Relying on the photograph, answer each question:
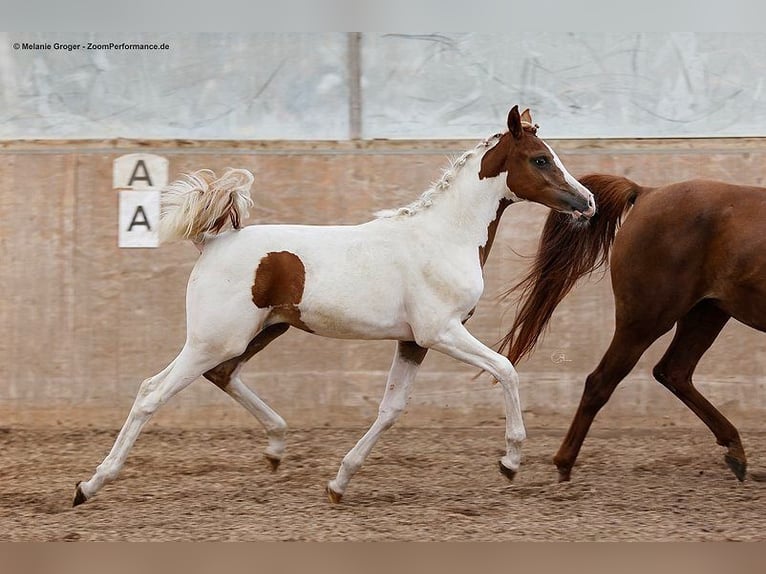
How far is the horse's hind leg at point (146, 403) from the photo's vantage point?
4.27 meters

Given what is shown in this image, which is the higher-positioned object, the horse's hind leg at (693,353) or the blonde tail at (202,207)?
the blonde tail at (202,207)

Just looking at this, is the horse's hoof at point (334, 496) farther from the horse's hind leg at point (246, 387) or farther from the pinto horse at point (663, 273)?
the pinto horse at point (663, 273)

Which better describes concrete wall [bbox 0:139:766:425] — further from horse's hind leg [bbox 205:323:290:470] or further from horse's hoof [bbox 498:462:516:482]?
horse's hoof [bbox 498:462:516:482]

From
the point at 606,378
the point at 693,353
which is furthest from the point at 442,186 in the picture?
the point at 693,353

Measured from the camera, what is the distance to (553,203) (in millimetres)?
4516

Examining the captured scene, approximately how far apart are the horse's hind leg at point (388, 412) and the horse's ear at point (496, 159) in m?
0.90

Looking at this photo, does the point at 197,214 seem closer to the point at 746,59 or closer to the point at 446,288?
the point at 446,288

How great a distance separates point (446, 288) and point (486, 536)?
3.62 feet

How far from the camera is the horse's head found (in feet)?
14.7

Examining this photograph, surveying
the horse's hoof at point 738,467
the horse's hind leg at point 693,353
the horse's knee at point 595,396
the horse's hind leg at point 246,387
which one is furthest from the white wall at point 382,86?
the horse's hoof at point 738,467

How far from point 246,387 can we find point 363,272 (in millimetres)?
883

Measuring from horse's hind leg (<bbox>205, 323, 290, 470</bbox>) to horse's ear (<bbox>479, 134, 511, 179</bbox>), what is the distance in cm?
123

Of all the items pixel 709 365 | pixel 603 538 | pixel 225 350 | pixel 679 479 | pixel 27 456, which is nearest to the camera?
pixel 603 538

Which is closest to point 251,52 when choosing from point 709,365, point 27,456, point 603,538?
point 27,456
